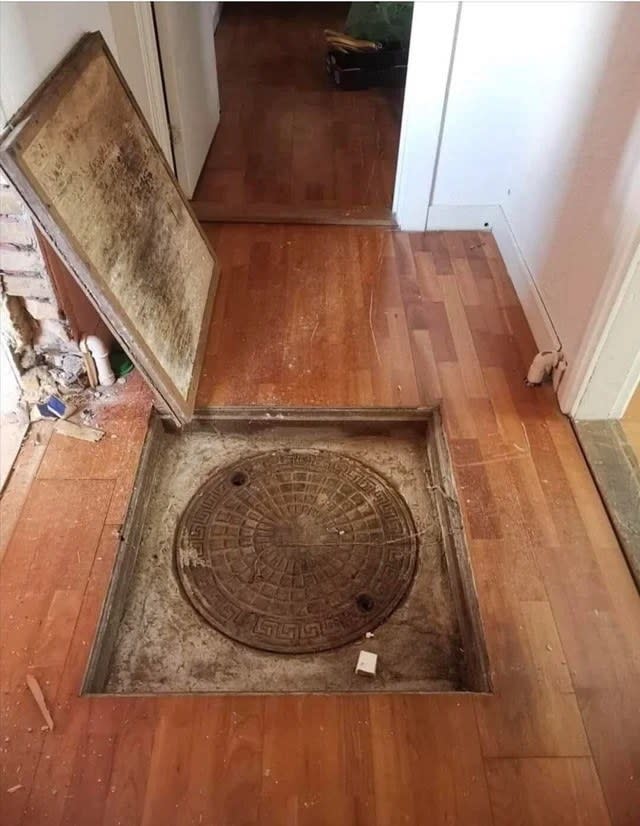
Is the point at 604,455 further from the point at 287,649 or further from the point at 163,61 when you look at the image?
the point at 163,61

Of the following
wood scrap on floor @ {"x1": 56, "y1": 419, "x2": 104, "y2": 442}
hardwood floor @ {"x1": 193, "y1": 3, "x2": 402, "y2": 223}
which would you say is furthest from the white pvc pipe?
hardwood floor @ {"x1": 193, "y1": 3, "x2": 402, "y2": 223}

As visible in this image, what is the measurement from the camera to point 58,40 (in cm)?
146

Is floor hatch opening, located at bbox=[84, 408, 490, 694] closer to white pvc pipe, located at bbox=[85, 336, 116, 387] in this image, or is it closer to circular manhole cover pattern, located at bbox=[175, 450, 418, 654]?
circular manhole cover pattern, located at bbox=[175, 450, 418, 654]

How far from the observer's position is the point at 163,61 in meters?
2.25

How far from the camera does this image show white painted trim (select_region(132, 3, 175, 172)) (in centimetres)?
206

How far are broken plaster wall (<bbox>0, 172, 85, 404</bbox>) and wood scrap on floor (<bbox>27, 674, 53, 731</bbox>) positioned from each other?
78cm

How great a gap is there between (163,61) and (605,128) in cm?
154

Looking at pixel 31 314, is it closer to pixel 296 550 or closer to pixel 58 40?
pixel 58 40

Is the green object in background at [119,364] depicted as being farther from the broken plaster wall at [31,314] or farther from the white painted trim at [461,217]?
the white painted trim at [461,217]

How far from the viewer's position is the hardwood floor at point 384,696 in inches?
43.9

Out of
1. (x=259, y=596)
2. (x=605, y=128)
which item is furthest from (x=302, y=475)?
(x=605, y=128)

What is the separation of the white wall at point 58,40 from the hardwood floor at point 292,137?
0.63m

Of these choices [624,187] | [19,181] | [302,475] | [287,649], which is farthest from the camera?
[302,475]

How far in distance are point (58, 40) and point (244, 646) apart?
57.8 inches
